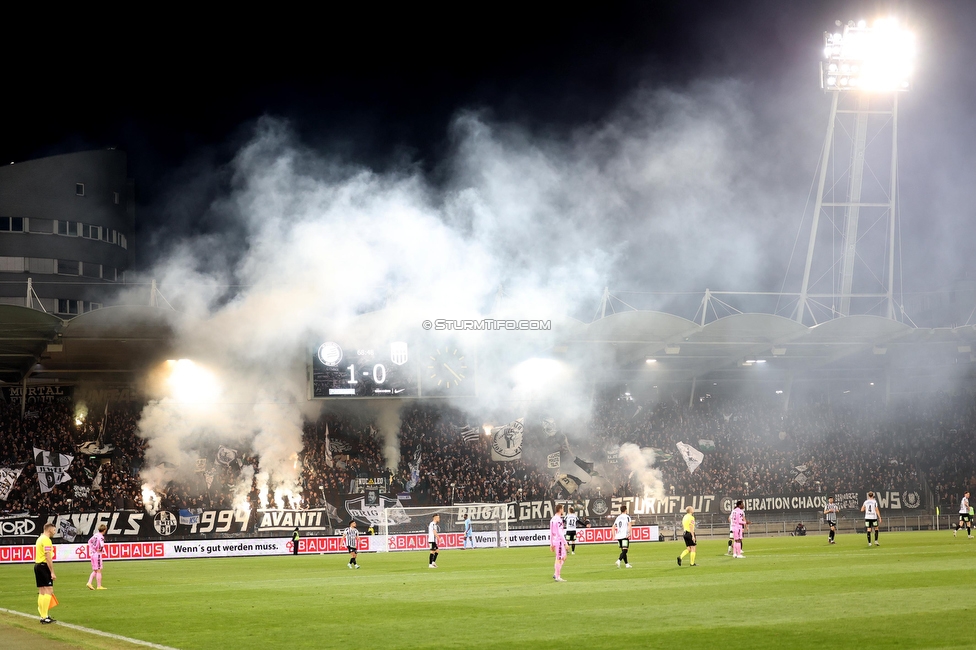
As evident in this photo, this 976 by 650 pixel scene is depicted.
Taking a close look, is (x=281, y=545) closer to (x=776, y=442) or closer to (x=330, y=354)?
(x=330, y=354)

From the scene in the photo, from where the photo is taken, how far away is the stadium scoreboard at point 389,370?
39.4 m

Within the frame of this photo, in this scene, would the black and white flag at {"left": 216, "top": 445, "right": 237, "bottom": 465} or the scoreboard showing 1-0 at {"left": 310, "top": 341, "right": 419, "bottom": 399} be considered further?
the black and white flag at {"left": 216, "top": 445, "right": 237, "bottom": 465}

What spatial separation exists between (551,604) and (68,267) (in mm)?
56742

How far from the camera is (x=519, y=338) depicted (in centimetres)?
4247

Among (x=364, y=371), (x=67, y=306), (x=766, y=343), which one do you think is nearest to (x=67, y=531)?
(x=364, y=371)

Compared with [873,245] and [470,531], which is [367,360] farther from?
[873,245]

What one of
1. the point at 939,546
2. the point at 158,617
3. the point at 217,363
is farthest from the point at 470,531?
the point at 158,617

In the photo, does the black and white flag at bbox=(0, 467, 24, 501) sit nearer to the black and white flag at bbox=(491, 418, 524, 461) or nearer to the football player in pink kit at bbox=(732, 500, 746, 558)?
the black and white flag at bbox=(491, 418, 524, 461)

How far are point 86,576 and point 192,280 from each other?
16051 mm

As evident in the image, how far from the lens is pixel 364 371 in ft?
130

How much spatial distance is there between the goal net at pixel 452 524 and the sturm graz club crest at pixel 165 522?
845 centimetres

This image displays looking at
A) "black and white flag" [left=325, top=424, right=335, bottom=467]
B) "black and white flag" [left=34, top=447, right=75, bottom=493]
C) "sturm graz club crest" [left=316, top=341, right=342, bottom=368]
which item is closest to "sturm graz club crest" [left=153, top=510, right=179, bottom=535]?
"black and white flag" [left=34, top=447, right=75, bottom=493]

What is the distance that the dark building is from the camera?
6122 cm

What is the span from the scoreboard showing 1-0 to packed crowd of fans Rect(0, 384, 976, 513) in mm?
6698
